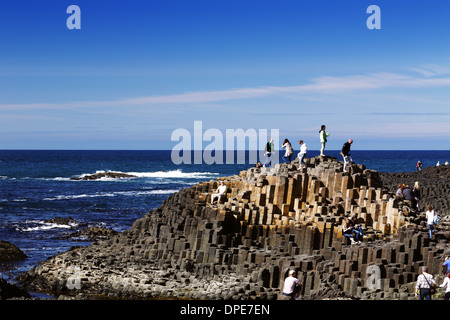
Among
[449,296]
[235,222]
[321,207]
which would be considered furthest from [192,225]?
[449,296]

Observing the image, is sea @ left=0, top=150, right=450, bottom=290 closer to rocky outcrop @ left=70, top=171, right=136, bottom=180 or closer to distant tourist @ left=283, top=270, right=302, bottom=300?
rocky outcrop @ left=70, top=171, right=136, bottom=180

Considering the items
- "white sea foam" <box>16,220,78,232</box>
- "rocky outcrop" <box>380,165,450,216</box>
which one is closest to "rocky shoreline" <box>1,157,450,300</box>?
"white sea foam" <box>16,220,78,232</box>

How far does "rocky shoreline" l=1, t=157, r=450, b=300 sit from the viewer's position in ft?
84.2

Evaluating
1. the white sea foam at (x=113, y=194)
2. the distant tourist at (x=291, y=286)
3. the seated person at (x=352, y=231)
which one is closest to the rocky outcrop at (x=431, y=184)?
the seated person at (x=352, y=231)

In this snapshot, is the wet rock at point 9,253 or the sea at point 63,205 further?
the sea at point 63,205

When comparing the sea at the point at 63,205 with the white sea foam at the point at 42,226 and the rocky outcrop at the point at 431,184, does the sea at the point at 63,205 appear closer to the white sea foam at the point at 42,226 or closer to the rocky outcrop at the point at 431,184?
the white sea foam at the point at 42,226

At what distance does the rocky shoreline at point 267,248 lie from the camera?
2566 cm

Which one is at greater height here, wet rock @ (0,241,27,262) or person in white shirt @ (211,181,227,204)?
person in white shirt @ (211,181,227,204)

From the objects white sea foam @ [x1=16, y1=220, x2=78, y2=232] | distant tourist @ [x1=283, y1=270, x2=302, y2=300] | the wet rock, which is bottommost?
white sea foam @ [x1=16, y1=220, x2=78, y2=232]

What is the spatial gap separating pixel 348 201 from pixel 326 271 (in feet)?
19.4

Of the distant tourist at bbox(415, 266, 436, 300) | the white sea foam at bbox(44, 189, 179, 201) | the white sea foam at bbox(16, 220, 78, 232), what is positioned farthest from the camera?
the white sea foam at bbox(44, 189, 179, 201)

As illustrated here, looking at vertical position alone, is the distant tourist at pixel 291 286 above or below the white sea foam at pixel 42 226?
above

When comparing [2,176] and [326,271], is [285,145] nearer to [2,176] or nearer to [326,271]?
[326,271]

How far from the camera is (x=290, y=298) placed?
20938 millimetres
